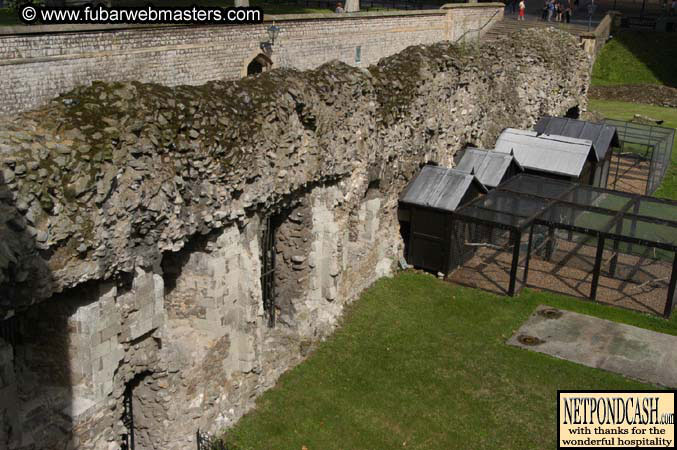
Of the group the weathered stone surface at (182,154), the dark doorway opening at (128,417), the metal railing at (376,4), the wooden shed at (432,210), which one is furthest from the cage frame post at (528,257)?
the metal railing at (376,4)

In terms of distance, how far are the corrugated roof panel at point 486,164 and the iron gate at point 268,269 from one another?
7013 millimetres

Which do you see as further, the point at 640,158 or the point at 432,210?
the point at 640,158

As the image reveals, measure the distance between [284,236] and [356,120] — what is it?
264cm

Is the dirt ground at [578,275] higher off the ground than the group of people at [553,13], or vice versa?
the group of people at [553,13]

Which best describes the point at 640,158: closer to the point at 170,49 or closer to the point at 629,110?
the point at 629,110

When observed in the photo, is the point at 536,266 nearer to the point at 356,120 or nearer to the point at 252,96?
the point at 356,120

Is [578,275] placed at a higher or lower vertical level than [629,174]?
lower

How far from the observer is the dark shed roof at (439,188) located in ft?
54.3

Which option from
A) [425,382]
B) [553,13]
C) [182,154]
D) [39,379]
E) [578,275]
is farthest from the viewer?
[553,13]

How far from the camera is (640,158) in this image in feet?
80.7

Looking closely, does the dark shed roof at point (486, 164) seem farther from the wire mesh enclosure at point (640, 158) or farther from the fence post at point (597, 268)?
the wire mesh enclosure at point (640, 158)

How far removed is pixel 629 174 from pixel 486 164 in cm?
808

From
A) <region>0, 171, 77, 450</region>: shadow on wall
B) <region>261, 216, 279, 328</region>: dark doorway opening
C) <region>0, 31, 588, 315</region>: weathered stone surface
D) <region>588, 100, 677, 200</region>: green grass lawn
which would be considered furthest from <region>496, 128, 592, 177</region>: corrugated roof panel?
<region>0, 171, 77, 450</region>: shadow on wall

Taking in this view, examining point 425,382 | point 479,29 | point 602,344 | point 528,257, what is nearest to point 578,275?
point 528,257
